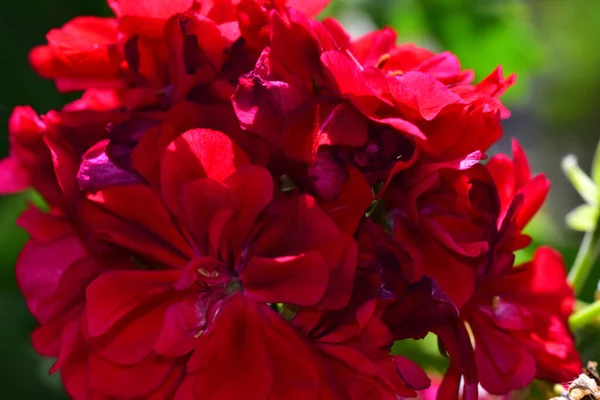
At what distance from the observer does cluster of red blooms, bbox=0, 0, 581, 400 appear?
0.38 metres

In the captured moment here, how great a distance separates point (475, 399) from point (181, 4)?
0.26 meters

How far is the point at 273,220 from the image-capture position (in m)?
0.39

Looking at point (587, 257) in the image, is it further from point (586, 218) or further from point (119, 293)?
point (119, 293)

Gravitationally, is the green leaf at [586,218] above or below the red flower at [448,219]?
below

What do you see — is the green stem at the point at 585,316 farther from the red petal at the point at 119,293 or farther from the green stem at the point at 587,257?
the red petal at the point at 119,293

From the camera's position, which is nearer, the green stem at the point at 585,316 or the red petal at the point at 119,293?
the red petal at the point at 119,293

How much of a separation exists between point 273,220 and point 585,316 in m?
0.25

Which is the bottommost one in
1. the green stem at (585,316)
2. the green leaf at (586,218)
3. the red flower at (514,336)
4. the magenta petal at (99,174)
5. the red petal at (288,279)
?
the green stem at (585,316)

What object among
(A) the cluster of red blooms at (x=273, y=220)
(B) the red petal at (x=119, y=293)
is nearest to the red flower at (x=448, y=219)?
(A) the cluster of red blooms at (x=273, y=220)

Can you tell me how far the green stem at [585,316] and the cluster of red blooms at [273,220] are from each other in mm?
90

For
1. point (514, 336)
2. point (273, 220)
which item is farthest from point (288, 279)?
point (514, 336)

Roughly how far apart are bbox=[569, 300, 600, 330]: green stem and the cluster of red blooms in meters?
0.09

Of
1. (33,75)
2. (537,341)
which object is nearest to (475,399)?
(537,341)

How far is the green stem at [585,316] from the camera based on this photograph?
52 cm
